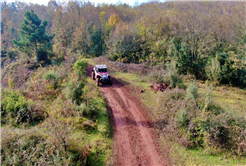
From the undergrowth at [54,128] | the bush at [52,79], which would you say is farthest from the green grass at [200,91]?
the bush at [52,79]

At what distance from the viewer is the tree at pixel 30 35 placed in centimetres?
2642

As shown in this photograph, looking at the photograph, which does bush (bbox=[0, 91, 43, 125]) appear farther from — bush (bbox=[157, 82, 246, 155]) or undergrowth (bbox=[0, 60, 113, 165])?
bush (bbox=[157, 82, 246, 155])

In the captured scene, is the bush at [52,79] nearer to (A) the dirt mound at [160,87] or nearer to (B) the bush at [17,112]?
(B) the bush at [17,112]

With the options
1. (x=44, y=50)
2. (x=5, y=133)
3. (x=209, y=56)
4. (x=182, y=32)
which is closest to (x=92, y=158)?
(x=5, y=133)

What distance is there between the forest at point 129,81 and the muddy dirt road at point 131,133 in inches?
22.9

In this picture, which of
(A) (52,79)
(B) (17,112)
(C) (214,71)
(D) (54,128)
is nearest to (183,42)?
(C) (214,71)

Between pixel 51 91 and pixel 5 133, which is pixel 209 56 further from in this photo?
pixel 5 133

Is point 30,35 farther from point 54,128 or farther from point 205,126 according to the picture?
point 205,126

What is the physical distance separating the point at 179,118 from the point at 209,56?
13.8 meters

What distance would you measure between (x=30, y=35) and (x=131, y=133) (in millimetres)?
25213

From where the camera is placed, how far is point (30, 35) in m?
26.1

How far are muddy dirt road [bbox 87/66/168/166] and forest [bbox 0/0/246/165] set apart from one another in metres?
0.58

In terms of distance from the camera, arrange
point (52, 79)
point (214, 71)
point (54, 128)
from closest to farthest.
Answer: point (54, 128) < point (52, 79) < point (214, 71)

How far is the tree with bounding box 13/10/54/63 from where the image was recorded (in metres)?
26.4
